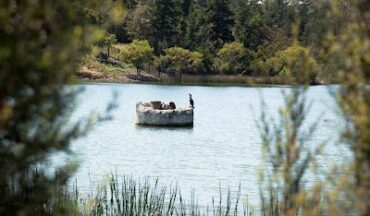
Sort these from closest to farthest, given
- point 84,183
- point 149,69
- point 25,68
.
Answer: point 25,68
point 84,183
point 149,69

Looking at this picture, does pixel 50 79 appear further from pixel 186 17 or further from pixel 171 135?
pixel 186 17

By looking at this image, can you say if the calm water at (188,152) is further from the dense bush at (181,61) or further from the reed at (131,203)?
the dense bush at (181,61)

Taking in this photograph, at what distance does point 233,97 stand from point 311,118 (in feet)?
76.0

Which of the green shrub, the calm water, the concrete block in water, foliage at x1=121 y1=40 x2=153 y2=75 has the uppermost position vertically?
foliage at x1=121 y1=40 x2=153 y2=75

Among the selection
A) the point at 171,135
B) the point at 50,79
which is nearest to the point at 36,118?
the point at 50,79

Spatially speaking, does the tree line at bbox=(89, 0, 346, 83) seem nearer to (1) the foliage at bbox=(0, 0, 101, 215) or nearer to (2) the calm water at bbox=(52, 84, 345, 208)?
(2) the calm water at bbox=(52, 84, 345, 208)

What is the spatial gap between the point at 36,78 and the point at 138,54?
100400 mm

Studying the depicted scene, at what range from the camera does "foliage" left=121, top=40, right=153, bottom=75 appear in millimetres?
103406

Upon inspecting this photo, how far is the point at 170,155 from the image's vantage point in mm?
31156

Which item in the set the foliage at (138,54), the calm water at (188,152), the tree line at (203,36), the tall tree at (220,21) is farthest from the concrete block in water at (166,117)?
the tall tree at (220,21)

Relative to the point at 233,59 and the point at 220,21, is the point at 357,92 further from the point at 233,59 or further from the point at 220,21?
the point at 220,21

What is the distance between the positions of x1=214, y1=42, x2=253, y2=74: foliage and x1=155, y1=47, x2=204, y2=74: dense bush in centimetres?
327

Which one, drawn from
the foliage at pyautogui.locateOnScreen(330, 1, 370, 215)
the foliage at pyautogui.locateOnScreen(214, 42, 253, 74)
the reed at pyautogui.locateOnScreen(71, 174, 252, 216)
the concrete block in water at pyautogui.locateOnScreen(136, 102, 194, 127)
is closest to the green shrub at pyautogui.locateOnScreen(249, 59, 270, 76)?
the reed at pyautogui.locateOnScreen(71, 174, 252, 216)

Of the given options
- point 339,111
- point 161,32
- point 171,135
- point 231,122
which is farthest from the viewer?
point 161,32
